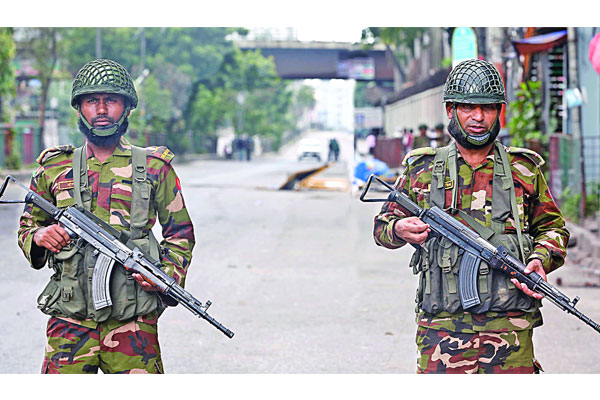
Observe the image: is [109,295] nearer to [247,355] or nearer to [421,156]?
[421,156]

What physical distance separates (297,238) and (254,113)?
5682cm

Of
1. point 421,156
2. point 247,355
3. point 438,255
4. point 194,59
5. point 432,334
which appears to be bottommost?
point 247,355

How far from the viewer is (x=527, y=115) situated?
16.2 metres

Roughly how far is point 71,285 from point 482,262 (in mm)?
1621

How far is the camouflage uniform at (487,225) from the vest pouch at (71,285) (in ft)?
3.93

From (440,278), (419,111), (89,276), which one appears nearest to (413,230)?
(440,278)

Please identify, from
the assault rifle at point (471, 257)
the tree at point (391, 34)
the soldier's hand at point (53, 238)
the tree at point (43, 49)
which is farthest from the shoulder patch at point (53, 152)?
the tree at point (391, 34)

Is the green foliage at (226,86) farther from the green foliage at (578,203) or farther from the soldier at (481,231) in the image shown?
the soldier at (481,231)

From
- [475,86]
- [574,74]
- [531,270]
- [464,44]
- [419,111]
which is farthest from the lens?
[419,111]

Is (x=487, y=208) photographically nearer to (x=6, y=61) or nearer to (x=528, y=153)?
(x=528, y=153)

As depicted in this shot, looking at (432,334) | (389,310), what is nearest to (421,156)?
(432,334)

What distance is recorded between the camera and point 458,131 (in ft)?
12.5

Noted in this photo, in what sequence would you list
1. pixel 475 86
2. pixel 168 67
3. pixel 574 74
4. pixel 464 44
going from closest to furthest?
pixel 475 86, pixel 574 74, pixel 464 44, pixel 168 67

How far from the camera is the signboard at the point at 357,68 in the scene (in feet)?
181
